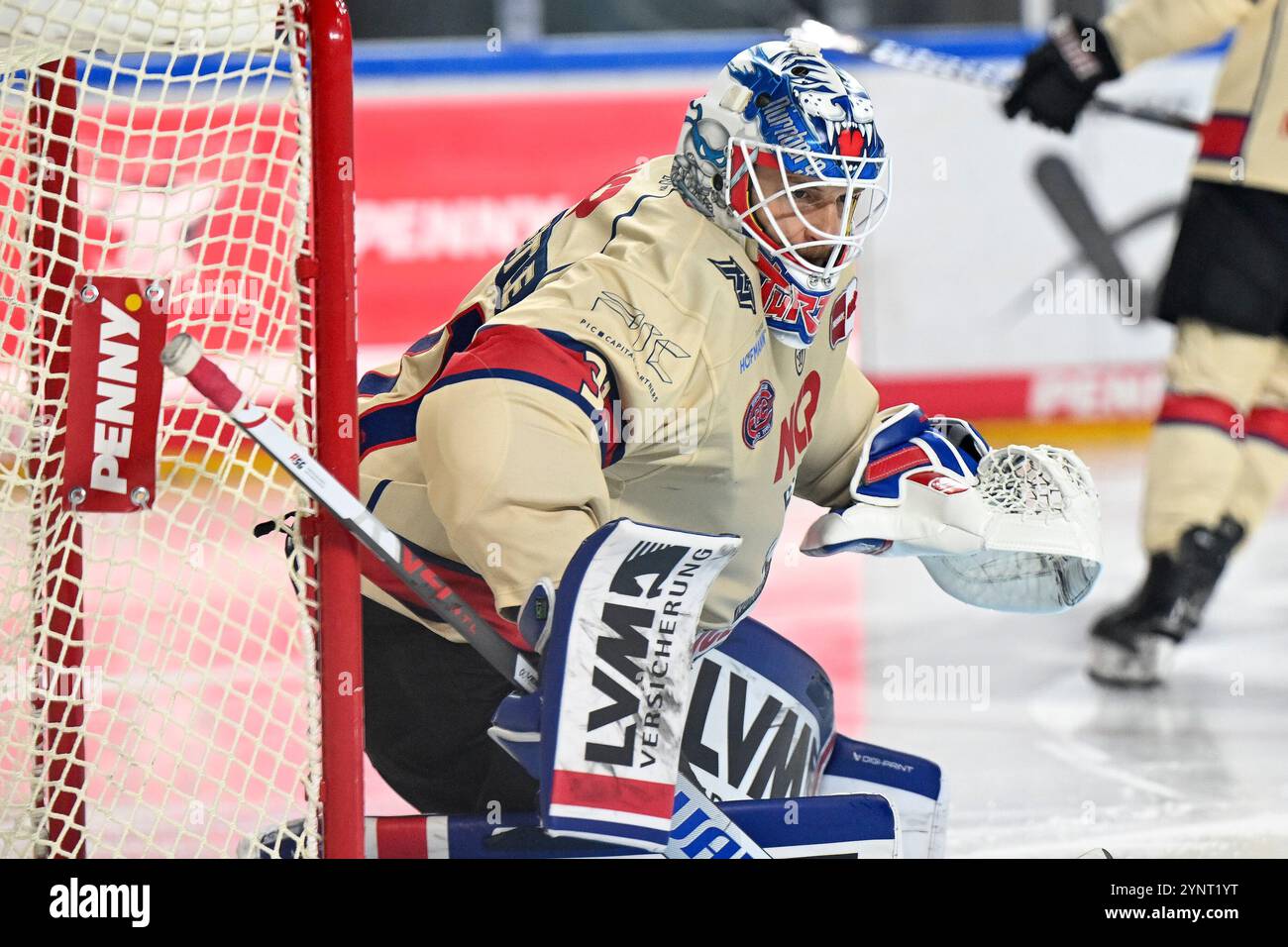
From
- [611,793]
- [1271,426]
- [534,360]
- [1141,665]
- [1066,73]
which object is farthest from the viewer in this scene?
[1066,73]

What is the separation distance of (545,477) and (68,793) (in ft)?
2.82

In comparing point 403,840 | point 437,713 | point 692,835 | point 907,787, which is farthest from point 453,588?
point 907,787

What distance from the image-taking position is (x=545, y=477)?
1.76 m

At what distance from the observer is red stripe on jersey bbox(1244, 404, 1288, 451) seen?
12.3ft

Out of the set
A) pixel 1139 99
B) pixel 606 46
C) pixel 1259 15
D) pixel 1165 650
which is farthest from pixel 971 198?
pixel 1165 650

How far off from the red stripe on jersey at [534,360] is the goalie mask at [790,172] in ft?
1.03

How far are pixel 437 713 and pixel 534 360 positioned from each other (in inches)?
23.1

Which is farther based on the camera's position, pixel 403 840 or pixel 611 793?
pixel 403 840

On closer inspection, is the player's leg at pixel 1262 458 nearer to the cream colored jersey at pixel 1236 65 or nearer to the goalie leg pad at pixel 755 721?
the cream colored jersey at pixel 1236 65

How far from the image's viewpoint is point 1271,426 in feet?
12.3

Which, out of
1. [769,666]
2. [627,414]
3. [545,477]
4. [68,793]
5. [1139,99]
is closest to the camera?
[545,477]

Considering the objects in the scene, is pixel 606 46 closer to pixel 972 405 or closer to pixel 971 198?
pixel 971 198

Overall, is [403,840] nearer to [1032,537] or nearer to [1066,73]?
[1032,537]
